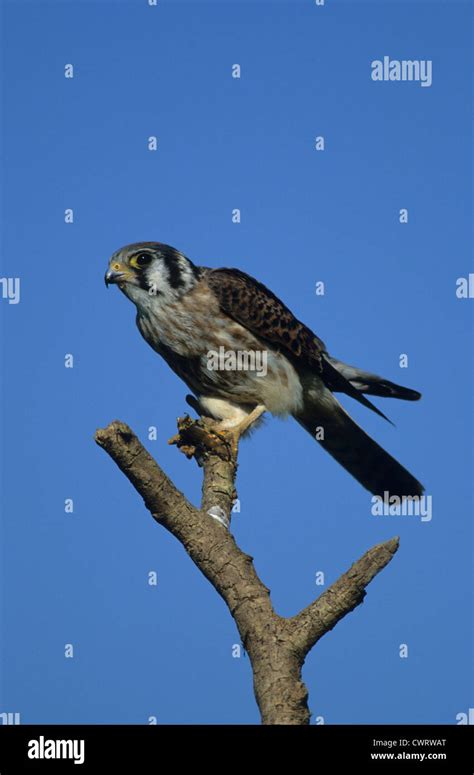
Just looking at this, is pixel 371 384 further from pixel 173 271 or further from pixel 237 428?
pixel 173 271

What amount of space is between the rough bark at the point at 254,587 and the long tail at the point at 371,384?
6.61ft

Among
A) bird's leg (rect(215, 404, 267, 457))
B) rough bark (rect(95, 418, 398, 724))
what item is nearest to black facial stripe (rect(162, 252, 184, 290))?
bird's leg (rect(215, 404, 267, 457))

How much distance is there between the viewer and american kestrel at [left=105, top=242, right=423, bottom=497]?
5703 mm

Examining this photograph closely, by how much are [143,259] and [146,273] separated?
90mm

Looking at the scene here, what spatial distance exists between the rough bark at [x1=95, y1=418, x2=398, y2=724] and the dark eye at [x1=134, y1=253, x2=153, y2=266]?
1760mm

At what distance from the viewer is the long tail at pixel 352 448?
6102 mm

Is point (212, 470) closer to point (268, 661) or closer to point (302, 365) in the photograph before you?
point (302, 365)

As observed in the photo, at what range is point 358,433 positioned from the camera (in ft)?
20.5

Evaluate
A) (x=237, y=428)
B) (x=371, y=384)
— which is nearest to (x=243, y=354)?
(x=237, y=428)

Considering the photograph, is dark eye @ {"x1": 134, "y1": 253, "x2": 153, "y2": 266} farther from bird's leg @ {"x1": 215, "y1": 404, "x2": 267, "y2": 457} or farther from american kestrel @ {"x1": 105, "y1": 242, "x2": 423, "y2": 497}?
bird's leg @ {"x1": 215, "y1": 404, "x2": 267, "y2": 457}
